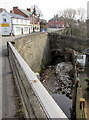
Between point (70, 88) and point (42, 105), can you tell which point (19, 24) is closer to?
point (70, 88)

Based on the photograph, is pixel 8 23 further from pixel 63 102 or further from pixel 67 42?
pixel 63 102

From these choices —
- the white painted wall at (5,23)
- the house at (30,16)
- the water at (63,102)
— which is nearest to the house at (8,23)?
the white painted wall at (5,23)

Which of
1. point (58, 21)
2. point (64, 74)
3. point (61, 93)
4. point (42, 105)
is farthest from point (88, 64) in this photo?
point (58, 21)

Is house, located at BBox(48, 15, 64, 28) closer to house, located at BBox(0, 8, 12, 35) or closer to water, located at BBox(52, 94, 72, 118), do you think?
house, located at BBox(0, 8, 12, 35)

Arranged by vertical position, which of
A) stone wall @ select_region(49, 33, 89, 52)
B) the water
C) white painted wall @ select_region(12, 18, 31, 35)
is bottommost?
the water

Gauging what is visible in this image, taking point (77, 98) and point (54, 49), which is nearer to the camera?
point (77, 98)

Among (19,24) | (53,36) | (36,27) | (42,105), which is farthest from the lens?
(36,27)

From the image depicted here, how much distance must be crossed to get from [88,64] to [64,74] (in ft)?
10.5

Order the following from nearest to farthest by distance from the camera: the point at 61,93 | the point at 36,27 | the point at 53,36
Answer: the point at 61,93 → the point at 53,36 → the point at 36,27

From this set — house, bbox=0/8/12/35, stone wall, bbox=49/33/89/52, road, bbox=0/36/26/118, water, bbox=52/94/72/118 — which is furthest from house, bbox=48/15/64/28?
road, bbox=0/36/26/118

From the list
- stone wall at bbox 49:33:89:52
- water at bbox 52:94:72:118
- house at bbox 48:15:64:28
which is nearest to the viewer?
water at bbox 52:94:72:118

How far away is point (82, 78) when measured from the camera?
45.8ft

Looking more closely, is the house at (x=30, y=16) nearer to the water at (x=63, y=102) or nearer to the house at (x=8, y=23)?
the house at (x=8, y=23)

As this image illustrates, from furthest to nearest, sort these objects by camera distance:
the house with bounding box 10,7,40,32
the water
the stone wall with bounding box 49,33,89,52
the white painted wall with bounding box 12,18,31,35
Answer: the house with bounding box 10,7,40,32
the white painted wall with bounding box 12,18,31,35
the stone wall with bounding box 49,33,89,52
the water
